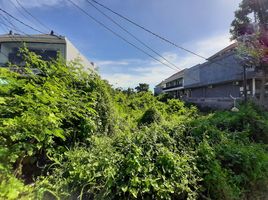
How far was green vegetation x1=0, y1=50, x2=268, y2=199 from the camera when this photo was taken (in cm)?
221

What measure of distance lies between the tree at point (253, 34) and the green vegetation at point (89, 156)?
12506mm

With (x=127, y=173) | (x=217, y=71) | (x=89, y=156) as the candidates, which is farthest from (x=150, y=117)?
(x=217, y=71)

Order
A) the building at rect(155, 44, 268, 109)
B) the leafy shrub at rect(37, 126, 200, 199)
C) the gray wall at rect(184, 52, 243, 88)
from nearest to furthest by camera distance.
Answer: the leafy shrub at rect(37, 126, 200, 199) < the building at rect(155, 44, 268, 109) < the gray wall at rect(184, 52, 243, 88)

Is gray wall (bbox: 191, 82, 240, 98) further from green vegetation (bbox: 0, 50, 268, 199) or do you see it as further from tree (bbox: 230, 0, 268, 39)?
green vegetation (bbox: 0, 50, 268, 199)

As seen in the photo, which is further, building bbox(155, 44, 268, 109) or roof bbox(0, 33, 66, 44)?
building bbox(155, 44, 268, 109)

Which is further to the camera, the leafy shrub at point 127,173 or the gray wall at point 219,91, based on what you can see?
the gray wall at point 219,91

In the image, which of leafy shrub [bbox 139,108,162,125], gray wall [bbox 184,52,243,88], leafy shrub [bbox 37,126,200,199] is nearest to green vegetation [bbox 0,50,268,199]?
leafy shrub [bbox 37,126,200,199]

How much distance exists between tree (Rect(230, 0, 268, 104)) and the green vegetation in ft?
41.0

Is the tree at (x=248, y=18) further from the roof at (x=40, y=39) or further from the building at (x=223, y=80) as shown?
the roof at (x=40, y=39)

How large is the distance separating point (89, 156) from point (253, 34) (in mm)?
15658

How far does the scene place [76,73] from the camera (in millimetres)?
4090

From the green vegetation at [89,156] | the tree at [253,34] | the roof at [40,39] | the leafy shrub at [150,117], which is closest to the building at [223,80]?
the tree at [253,34]

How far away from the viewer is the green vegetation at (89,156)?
221 cm

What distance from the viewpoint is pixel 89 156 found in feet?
9.40
